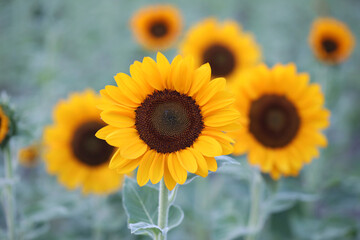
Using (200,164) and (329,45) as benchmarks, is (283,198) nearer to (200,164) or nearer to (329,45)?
(200,164)

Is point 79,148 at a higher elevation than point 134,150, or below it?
higher

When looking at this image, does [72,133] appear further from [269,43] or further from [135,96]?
[269,43]

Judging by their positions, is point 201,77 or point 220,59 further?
point 220,59

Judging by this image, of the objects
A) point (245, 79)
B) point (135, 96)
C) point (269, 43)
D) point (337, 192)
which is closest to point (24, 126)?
point (135, 96)

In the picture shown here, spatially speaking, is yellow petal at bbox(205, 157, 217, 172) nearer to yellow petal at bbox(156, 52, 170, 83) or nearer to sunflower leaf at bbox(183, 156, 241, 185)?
sunflower leaf at bbox(183, 156, 241, 185)

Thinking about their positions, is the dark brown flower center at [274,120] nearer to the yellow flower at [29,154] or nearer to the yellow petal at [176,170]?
the yellow petal at [176,170]

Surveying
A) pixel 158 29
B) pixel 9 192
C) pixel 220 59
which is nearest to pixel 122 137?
pixel 9 192

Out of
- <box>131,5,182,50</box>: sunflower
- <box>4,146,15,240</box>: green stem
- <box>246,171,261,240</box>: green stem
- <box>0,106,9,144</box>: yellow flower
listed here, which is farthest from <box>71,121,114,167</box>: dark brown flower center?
<box>131,5,182,50</box>: sunflower

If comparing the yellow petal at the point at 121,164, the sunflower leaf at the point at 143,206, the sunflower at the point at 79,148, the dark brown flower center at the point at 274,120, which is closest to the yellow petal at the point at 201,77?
Answer: the yellow petal at the point at 121,164
